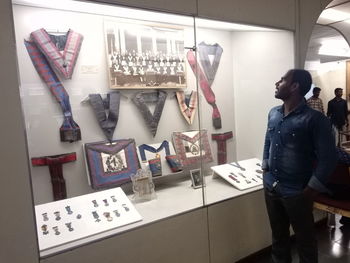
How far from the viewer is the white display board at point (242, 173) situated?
8.37 feet

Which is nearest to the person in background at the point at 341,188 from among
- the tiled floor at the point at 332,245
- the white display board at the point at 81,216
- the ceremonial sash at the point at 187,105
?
the tiled floor at the point at 332,245

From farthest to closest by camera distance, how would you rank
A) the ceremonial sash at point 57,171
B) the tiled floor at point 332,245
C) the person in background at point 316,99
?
the person in background at point 316,99 → the tiled floor at point 332,245 → the ceremonial sash at point 57,171

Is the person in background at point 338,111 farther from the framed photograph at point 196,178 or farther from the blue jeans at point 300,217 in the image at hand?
the blue jeans at point 300,217

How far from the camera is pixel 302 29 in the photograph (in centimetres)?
268

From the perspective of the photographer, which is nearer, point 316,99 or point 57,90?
point 57,90

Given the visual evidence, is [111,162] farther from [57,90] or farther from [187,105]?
[187,105]

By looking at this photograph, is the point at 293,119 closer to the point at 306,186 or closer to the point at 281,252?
the point at 306,186

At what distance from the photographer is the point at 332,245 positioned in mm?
2596

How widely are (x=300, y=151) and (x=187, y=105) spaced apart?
117 centimetres

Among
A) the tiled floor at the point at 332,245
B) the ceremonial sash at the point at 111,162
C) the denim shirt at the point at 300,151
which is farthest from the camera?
the tiled floor at the point at 332,245

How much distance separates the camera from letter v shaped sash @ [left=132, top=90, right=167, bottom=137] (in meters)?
2.42

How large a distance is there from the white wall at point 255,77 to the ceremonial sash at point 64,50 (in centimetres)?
148

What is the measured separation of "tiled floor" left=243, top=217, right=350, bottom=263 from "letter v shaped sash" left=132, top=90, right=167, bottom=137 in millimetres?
1510

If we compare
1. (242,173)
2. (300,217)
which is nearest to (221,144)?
(242,173)
